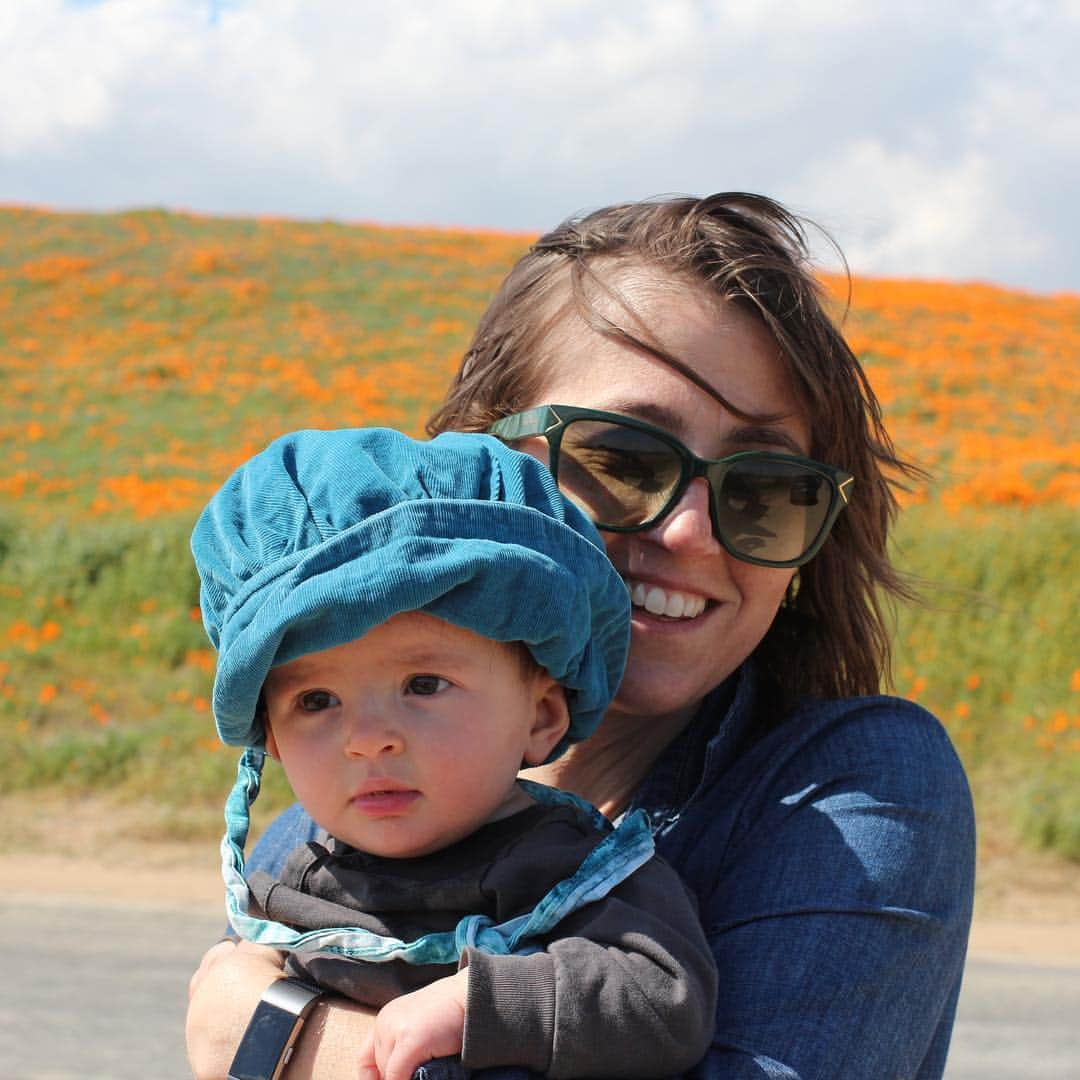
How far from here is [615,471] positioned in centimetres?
191

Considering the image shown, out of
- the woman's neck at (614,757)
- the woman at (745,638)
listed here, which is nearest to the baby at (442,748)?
the woman at (745,638)

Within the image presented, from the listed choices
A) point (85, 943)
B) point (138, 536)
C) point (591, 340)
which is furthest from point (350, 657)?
point (138, 536)

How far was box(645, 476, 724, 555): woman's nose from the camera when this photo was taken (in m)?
1.89

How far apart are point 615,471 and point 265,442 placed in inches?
613

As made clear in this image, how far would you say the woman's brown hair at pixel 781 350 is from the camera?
1.95 metres

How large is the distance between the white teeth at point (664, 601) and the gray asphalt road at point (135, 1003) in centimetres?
418

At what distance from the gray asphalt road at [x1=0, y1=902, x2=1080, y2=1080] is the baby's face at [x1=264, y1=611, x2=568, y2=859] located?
14.0ft

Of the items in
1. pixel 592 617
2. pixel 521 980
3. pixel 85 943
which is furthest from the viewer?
pixel 85 943

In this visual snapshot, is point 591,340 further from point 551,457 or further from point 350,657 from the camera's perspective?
point 350,657

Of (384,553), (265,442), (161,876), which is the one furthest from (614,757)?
(265,442)

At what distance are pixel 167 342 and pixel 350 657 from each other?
22.7m

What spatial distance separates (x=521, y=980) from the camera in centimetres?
145

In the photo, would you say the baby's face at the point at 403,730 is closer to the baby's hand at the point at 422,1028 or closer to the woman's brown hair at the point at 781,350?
the baby's hand at the point at 422,1028

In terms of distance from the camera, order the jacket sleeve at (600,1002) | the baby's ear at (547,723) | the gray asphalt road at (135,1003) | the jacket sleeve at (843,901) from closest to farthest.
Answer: the jacket sleeve at (600,1002) → the jacket sleeve at (843,901) → the baby's ear at (547,723) → the gray asphalt road at (135,1003)
